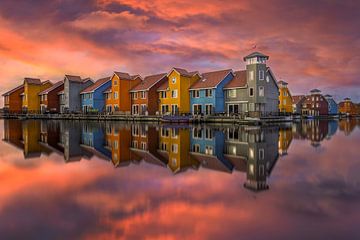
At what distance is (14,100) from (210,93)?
2687 inches

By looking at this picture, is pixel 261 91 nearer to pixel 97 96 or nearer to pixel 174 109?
pixel 174 109

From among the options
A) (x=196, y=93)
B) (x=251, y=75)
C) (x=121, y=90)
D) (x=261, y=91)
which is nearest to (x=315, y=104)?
(x=261, y=91)

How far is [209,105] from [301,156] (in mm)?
39824

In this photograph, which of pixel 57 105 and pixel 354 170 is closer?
pixel 354 170

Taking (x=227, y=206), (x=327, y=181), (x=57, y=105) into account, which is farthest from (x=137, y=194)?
(x=57, y=105)

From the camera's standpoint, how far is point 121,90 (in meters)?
68.5

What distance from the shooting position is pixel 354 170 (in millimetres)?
13195

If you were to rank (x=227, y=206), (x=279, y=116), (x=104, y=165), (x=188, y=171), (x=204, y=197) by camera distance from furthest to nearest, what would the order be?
(x=279, y=116) → (x=104, y=165) → (x=188, y=171) → (x=204, y=197) → (x=227, y=206)

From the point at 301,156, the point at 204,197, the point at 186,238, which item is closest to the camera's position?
the point at 186,238

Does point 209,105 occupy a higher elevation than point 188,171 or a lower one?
higher

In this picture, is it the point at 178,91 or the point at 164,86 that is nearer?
the point at 178,91

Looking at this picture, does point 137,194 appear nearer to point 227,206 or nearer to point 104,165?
point 227,206

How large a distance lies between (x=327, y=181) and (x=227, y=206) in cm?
507

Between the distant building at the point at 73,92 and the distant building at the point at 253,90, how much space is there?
42.1 meters
